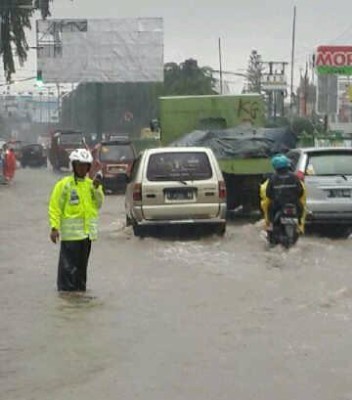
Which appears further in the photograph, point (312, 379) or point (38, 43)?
point (38, 43)

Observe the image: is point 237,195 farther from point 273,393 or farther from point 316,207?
point 273,393

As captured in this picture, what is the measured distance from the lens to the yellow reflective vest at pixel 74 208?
11.8m

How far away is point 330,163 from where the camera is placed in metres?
17.9

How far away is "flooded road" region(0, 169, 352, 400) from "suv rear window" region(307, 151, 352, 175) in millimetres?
1142

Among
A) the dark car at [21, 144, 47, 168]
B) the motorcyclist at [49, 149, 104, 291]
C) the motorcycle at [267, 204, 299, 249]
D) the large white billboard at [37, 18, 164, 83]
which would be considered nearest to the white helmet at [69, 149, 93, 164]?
the motorcyclist at [49, 149, 104, 291]

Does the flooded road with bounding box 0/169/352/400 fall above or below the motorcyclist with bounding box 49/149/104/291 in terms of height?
below

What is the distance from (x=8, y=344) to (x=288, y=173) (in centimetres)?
723

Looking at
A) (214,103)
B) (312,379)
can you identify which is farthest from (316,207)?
(214,103)

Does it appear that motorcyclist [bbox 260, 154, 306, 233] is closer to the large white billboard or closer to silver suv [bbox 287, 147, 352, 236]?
silver suv [bbox 287, 147, 352, 236]

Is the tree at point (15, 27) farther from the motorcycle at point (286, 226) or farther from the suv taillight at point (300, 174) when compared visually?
the motorcycle at point (286, 226)

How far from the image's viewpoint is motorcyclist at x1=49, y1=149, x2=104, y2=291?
1175 cm

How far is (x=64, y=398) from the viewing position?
24.1 ft

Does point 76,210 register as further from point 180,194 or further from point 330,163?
point 330,163

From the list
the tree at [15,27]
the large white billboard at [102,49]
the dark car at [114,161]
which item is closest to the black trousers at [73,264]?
the dark car at [114,161]
